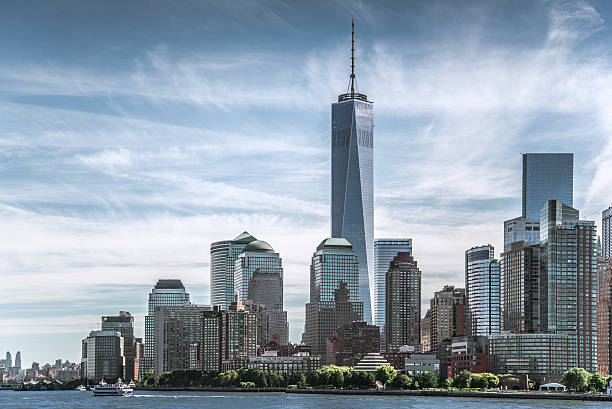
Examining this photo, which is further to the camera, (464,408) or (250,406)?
(250,406)

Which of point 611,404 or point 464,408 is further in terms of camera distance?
point 611,404

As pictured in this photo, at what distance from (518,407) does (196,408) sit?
195 feet

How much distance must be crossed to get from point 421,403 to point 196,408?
151ft

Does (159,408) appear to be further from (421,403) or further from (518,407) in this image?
(518,407)

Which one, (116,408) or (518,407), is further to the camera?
(116,408)

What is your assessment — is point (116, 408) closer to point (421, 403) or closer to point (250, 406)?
point (250, 406)

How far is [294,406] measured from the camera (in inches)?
7328

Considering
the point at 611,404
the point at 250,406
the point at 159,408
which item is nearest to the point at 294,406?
the point at 250,406

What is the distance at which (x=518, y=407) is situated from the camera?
179 meters

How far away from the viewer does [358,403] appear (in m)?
195

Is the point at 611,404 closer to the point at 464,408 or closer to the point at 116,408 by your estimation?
the point at 464,408

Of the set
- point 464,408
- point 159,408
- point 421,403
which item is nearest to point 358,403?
point 421,403

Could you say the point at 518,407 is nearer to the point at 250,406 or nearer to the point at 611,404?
the point at 611,404

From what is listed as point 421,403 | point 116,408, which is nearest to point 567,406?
point 421,403
